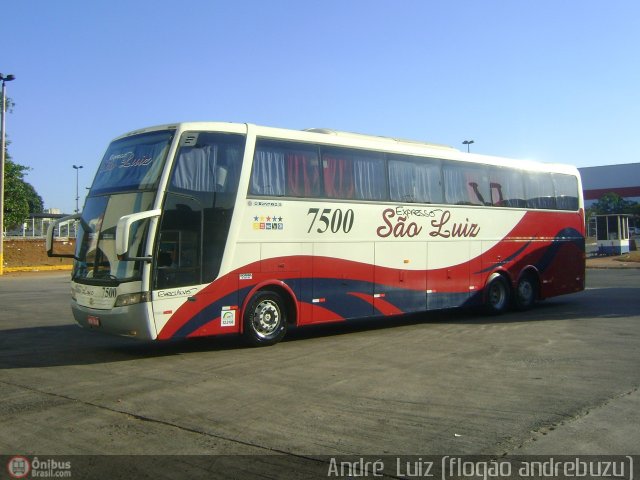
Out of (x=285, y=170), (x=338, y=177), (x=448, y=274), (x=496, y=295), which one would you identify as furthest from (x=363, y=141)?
(x=496, y=295)

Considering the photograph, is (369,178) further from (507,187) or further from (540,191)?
(540,191)

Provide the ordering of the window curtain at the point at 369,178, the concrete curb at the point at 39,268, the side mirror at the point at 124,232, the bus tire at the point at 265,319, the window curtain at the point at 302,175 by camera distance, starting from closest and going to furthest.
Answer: the side mirror at the point at 124,232 → the bus tire at the point at 265,319 → the window curtain at the point at 302,175 → the window curtain at the point at 369,178 → the concrete curb at the point at 39,268

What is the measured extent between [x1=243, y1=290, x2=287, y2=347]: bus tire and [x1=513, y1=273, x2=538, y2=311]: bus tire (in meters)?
7.87

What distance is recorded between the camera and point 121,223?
8.87 m

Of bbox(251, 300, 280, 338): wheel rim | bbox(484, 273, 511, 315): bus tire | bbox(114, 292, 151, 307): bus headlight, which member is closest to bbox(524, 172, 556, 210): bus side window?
bbox(484, 273, 511, 315): bus tire

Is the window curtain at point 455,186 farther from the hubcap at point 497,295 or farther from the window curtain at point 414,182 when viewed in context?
the hubcap at point 497,295

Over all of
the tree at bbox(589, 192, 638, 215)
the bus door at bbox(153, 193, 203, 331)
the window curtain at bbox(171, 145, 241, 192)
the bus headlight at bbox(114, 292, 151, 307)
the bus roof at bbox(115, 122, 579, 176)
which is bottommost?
the bus headlight at bbox(114, 292, 151, 307)

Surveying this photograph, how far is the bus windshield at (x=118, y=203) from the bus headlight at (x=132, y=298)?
0.25m

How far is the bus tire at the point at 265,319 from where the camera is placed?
10.7m

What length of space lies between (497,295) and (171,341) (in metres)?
8.70

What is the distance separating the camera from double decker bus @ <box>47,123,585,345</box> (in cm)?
969

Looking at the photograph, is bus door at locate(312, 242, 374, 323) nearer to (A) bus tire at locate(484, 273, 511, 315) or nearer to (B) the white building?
(A) bus tire at locate(484, 273, 511, 315)

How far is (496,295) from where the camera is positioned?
16156mm

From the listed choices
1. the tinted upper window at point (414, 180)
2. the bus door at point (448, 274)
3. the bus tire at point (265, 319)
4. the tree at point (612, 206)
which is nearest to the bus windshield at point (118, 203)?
the bus tire at point (265, 319)
